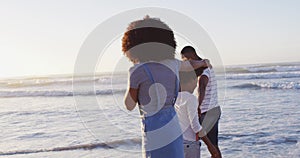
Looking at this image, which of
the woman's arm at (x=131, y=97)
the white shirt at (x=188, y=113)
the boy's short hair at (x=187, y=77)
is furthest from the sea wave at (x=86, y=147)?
the woman's arm at (x=131, y=97)

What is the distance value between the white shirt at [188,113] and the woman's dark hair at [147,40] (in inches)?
31.1

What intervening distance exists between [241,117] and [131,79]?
763 cm

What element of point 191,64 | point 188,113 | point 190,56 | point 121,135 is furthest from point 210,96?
point 121,135

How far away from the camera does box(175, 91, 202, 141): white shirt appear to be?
3.23 m

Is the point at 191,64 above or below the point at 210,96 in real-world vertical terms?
above

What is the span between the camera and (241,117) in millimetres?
9641

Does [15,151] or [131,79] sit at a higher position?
[131,79]

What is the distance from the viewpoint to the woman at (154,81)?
2.44 m

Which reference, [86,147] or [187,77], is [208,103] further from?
[86,147]

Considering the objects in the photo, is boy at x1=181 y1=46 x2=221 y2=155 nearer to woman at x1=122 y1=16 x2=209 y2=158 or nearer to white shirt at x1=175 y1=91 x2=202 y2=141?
white shirt at x1=175 y1=91 x2=202 y2=141

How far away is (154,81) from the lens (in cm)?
243

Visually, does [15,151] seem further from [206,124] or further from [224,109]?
[224,109]

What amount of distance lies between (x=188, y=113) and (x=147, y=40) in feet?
3.21

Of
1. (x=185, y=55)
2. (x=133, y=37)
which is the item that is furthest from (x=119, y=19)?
(x=185, y=55)
